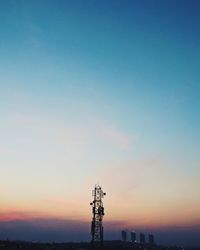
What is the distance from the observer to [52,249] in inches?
4793

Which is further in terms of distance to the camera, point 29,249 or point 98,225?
point 29,249

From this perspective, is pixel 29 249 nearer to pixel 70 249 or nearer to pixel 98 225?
pixel 70 249

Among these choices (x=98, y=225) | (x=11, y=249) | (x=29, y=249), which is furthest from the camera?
(x=29, y=249)

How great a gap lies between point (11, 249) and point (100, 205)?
50.8 meters

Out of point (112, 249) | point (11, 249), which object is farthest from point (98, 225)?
point (112, 249)

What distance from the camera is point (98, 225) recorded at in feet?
220

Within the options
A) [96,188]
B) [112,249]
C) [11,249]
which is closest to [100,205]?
[96,188]

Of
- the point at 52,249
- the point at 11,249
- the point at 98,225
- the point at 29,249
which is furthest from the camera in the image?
the point at 52,249

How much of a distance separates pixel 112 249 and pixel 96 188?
196 ft

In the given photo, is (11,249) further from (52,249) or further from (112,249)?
(112,249)

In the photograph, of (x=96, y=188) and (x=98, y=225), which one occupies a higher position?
(x=96, y=188)

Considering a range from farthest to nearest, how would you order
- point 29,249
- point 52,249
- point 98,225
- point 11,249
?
point 52,249 < point 29,249 < point 11,249 < point 98,225

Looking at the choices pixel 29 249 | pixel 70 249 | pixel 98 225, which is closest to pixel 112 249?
pixel 70 249

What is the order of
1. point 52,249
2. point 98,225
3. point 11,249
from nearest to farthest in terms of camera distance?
point 98,225, point 11,249, point 52,249
